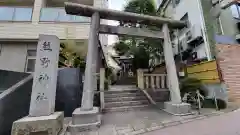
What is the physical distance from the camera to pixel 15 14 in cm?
886

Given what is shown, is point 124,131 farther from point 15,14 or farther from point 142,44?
point 15,14

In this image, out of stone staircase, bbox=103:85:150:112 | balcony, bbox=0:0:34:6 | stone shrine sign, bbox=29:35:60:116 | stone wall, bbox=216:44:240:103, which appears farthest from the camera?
balcony, bbox=0:0:34:6

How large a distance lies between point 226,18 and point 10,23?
44.8 ft

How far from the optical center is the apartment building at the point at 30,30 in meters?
8.38

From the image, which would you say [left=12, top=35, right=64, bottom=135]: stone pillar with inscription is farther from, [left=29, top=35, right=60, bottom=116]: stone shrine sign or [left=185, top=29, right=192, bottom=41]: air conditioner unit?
[left=185, top=29, right=192, bottom=41]: air conditioner unit

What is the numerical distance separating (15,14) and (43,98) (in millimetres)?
8059

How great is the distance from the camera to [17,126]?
125 inches

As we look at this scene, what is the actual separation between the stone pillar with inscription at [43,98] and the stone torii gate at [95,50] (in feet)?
2.48

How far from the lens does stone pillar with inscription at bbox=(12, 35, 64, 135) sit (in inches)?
129

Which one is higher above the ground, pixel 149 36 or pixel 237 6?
pixel 237 6

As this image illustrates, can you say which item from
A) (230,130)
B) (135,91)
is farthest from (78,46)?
(230,130)

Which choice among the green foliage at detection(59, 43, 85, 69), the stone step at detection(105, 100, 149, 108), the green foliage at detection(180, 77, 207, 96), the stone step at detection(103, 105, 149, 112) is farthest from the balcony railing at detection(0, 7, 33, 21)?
the green foliage at detection(180, 77, 207, 96)

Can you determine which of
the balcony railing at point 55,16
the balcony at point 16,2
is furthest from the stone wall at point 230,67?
the balcony at point 16,2

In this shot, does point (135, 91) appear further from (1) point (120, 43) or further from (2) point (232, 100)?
(1) point (120, 43)
